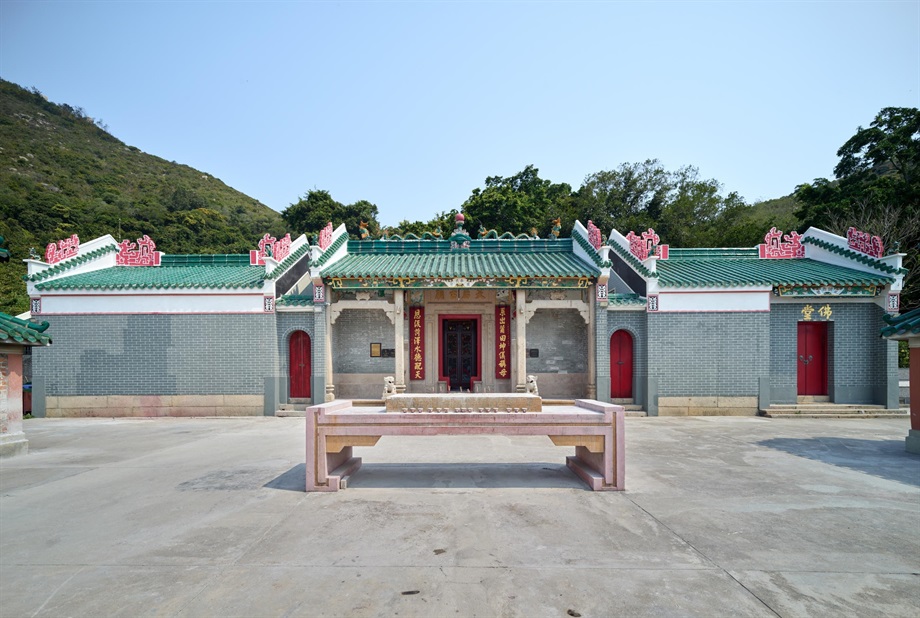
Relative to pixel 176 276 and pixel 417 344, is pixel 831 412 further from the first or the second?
pixel 176 276

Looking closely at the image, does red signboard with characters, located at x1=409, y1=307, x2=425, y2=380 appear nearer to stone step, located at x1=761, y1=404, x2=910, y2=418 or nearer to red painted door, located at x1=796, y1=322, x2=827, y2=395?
stone step, located at x1=761, y1=404, x2=910, y2=418

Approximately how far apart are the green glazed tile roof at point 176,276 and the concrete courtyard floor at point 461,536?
563 centimetres

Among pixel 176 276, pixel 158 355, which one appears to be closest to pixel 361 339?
pixel 158 355

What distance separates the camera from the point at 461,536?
4.41 metres

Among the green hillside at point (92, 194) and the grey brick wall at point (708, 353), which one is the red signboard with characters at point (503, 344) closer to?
the grey brick wall at point (708, 353)

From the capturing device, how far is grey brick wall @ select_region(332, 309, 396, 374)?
14156 millimetres

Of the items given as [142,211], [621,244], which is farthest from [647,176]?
[142,211]

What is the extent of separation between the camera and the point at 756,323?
12.5m

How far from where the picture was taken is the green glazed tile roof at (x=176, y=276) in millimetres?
12523

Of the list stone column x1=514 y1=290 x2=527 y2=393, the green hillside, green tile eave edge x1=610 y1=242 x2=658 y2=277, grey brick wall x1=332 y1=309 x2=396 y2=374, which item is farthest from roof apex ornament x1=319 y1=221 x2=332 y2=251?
the green hillside

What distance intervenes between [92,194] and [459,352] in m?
50.6

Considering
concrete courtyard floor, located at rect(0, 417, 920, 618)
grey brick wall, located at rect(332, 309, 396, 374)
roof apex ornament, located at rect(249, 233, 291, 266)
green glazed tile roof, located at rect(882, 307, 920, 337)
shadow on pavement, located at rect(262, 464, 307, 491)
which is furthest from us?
grey brick wall, located at rect(332, 309, 396, 374)

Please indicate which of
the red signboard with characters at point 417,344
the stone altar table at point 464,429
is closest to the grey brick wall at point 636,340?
the red signboard with characters at point 417,344

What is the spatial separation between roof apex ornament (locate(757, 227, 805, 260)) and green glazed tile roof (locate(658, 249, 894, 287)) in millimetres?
252
